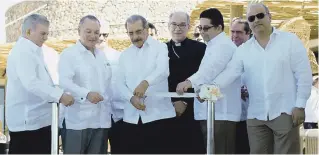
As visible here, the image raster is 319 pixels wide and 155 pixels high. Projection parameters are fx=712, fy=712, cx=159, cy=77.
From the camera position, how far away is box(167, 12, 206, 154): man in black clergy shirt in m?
5.59

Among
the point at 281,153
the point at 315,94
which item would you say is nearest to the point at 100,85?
the point at 281,153

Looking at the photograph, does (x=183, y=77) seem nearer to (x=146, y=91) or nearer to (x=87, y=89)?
(x=146, y=91)

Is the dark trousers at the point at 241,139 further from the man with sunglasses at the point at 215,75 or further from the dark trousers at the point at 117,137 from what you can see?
the dark trousers at the point at 117,137

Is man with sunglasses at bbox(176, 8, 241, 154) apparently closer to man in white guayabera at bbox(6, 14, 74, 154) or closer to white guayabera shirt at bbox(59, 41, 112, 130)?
white guayabera shirt at bbox(59, 41, 112, 130)

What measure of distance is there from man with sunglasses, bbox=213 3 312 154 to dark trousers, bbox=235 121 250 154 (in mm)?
415

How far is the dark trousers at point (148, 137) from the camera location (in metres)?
5.49

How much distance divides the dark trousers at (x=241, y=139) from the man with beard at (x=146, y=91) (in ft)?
1.78

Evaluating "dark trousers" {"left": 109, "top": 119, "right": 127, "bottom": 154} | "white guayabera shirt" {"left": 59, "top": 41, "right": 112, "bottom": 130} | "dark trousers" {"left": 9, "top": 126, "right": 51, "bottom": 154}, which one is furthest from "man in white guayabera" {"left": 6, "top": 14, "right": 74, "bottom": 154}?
"dark trousers" {"left": 109, "top": 119, "right": 127, "bottom": 154}

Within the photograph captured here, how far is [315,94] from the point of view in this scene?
883cm

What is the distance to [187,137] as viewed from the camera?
5.60m

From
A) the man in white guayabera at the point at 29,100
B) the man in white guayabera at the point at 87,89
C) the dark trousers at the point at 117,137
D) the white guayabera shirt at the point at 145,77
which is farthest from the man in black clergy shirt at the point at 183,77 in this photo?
the man in white guayabera at the point at 29,100

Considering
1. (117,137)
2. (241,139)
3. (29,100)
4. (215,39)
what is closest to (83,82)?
(29,100)

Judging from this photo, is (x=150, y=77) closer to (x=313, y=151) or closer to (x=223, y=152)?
(x=223, y=152)

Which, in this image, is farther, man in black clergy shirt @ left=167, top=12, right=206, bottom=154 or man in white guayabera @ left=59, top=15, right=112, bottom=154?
man in black clergy shirt @ left=167, top=12, right=206, bottom=154
